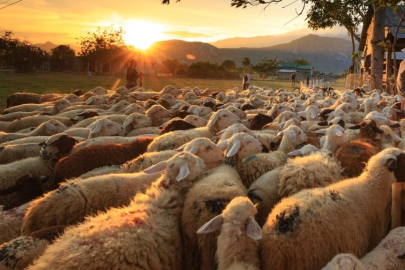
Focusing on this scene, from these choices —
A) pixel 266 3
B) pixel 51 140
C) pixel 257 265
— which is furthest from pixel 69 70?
pixel 257 265

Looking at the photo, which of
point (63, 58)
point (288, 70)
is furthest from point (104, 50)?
point (288, 70)

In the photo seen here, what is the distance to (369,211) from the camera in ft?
10.8

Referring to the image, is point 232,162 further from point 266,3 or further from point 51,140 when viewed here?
point 266,3

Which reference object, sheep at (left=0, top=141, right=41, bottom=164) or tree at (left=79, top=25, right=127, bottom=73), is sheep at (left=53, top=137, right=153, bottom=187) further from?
tree at (left=79, top=25, right=127, bottom=73)

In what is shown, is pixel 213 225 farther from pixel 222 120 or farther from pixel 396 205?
pixel 222 120

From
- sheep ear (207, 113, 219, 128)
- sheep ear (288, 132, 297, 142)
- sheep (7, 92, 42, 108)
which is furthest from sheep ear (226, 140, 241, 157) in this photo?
sheep (7, 92, 42, 108)

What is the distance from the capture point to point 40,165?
5.52 m

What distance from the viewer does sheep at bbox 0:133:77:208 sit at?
5.00m

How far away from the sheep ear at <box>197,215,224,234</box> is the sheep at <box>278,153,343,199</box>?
113 cm

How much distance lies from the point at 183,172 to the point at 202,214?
24.3 inches

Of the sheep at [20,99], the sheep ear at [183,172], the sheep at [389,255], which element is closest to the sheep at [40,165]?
the sheep ear at [183,172]

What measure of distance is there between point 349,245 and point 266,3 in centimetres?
1070

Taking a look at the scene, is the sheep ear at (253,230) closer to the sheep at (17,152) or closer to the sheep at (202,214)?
the sheep at (202,214)

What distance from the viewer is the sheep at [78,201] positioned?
353 centimetres
